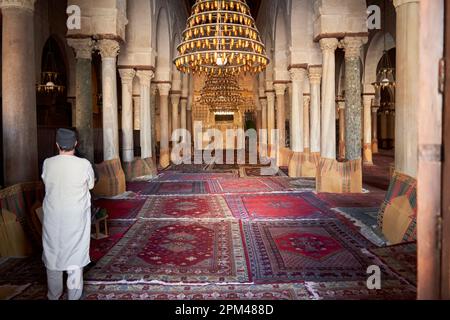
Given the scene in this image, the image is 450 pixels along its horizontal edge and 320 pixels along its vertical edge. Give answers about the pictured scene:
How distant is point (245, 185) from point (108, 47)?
4.19m

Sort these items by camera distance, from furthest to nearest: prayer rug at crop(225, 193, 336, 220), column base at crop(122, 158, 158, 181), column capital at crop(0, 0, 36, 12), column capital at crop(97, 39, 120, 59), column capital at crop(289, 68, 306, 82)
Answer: column capital at crop(289, 68, 306, 82) → column base at crop(122, 158, 158, 181) → column capital at crop(97, 39, 120, 59) → prayer rug at crop(225, 193, 336, 220) → column capital at crop(0, 0, 36, 12)

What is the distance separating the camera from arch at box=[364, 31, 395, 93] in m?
13.8

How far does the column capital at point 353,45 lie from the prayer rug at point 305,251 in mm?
3957

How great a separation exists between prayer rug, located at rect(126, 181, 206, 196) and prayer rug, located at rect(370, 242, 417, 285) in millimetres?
4848

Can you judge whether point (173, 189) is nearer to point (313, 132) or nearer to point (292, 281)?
point (313, 132)

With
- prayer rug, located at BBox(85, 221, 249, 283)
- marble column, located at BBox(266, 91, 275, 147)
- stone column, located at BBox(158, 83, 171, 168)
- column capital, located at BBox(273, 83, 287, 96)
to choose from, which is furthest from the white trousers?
marble column, located at BBox(266, 91, 275, 147)

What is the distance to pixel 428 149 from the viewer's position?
173 centimetres

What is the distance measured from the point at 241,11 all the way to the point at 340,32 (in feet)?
6.68

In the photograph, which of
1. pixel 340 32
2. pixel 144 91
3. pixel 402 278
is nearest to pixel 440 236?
pixel 402 278

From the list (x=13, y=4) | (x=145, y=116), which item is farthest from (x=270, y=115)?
(x=13, y=4)

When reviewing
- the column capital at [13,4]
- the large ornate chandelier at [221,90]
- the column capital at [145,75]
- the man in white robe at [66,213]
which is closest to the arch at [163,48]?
the large ornate chandelier at [221,90]

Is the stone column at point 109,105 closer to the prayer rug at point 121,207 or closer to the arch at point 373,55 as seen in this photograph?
the prayer rug at point 121,207

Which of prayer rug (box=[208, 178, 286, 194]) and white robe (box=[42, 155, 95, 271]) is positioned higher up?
white robe (box=[42, 155, 95, 271])

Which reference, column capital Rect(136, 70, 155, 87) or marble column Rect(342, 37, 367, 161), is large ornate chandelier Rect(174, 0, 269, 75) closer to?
marble column Rect(342, 37, 367, 161)
